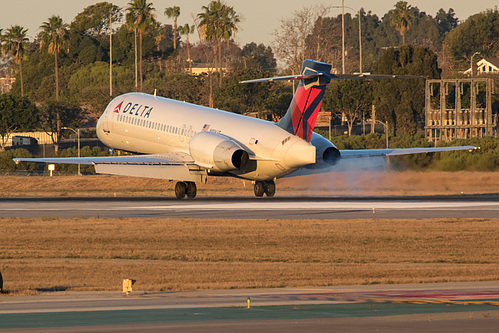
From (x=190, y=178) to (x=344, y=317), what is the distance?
112 feet

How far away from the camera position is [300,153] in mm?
42594

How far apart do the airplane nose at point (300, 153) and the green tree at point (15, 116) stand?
80.2 meters

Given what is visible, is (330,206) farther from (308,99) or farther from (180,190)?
(180,190)

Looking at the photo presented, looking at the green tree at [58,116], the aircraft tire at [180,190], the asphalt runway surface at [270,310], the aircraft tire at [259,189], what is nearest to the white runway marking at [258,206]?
the aircraft tire at [180,190]

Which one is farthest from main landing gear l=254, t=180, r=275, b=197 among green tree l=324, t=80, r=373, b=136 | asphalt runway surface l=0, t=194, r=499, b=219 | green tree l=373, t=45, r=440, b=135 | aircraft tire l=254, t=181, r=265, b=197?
green tree l=324, t=80, r=373, b=136

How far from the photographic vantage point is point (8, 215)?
1537 inches

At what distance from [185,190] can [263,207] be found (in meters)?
8.53

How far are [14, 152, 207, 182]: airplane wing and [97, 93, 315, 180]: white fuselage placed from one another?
3.99 ft

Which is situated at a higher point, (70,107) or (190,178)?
(70,107)

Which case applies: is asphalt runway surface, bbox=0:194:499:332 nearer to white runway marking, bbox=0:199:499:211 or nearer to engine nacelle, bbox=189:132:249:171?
white runway marking, bbox=0:199:499:211

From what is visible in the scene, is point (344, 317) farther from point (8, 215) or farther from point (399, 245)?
point (8, 215)

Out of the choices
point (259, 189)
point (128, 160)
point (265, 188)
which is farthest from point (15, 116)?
point (265, 188)

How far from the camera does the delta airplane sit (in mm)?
42781

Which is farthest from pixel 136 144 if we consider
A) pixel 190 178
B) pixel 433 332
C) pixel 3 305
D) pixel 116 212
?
pixel 433 332
